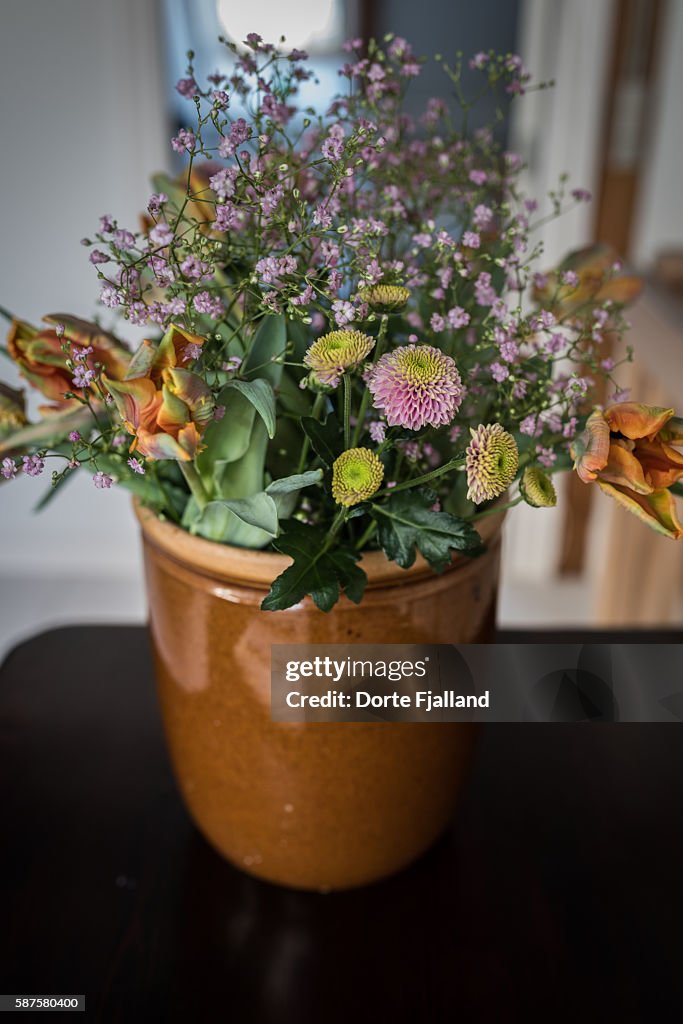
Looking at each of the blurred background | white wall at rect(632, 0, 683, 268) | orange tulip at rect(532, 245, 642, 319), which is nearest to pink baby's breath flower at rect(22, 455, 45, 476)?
orange tulip at rect(532, 245, 642, 319)

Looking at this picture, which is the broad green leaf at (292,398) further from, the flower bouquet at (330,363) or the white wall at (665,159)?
the white wall at (665,159)

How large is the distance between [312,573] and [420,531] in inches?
2.5

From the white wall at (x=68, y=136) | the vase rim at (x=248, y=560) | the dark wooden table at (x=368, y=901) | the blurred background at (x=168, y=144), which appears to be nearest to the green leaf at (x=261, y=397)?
the vase rim at (x=248, y=560)

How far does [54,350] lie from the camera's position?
0.54m

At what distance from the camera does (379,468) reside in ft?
1.49

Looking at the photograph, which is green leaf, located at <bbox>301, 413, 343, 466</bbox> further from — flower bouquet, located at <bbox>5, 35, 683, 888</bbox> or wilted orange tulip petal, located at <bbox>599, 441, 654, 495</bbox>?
wilted orange tulip petal, located at <bbox>599, 441, 654, 495</bbox>

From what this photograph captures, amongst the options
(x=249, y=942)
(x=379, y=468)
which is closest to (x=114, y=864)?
(x=249, y=942)

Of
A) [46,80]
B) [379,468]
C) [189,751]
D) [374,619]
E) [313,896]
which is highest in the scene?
[46,80]

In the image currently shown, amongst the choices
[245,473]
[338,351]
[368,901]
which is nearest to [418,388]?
[338,351]

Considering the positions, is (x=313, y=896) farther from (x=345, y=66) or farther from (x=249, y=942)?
(x=345, y=66)

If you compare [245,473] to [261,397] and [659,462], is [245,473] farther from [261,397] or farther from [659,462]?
[659,462]

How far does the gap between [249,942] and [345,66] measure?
0.58m

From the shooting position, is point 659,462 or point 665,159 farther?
point 665,159

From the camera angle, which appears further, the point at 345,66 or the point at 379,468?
the point at 345,66
